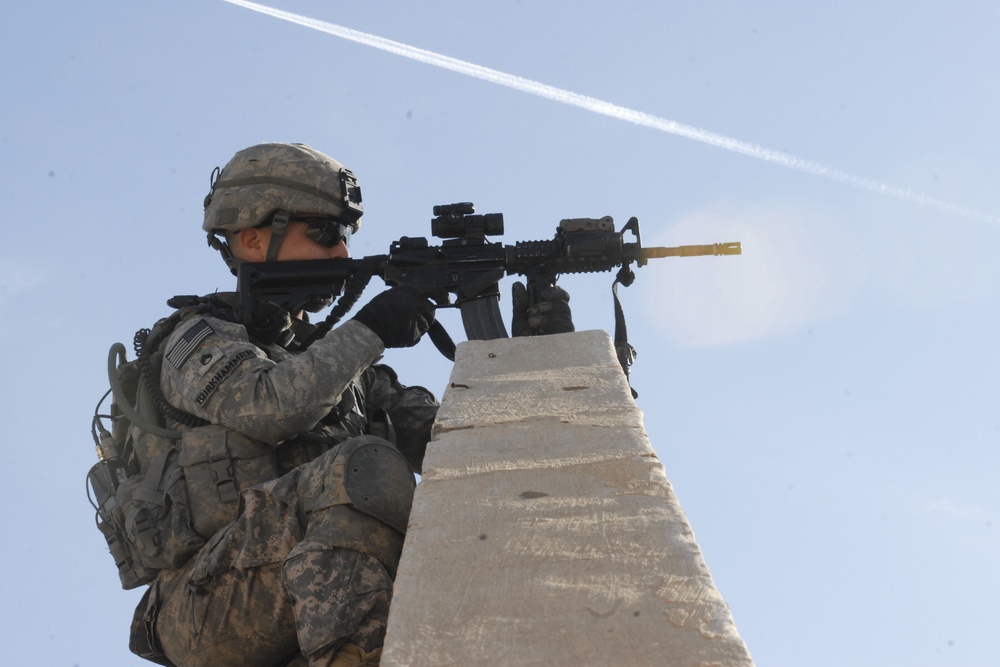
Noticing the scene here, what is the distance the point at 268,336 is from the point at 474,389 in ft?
7.79

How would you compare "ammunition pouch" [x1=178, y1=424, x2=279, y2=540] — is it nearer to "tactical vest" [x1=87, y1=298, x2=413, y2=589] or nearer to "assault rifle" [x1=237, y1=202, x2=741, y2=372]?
"tactical vest" [x1=87, y1=298, x2=413, y2=589]

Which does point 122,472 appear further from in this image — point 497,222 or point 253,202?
point 497,222

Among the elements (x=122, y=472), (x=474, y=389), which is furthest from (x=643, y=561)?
(x=122, y=472)

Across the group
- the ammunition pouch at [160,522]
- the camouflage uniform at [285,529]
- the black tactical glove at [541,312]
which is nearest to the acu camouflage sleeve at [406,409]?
the camouflage uniform at [285,529]

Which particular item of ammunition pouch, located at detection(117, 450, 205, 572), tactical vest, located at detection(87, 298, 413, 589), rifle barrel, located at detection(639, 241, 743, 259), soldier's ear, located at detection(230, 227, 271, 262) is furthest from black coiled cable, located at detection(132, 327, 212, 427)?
rifle barrel, located at detection(639, 241, 743, 259)

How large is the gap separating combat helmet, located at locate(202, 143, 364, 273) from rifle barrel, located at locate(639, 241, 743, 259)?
1.89 metres

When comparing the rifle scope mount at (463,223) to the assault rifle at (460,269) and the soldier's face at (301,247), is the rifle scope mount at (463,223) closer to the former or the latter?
the assault rifle at (460,269)

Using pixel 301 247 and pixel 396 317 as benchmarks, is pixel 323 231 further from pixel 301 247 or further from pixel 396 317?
pixel 396 317

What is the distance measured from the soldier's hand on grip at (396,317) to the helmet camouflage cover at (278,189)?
2.49 feet

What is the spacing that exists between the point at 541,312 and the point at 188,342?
6.11 ft

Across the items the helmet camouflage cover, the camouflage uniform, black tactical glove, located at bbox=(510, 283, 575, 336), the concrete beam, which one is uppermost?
the helmet camouflage cover

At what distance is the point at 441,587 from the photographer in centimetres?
305

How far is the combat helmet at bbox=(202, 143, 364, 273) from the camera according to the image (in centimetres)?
704

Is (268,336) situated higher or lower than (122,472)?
higher
